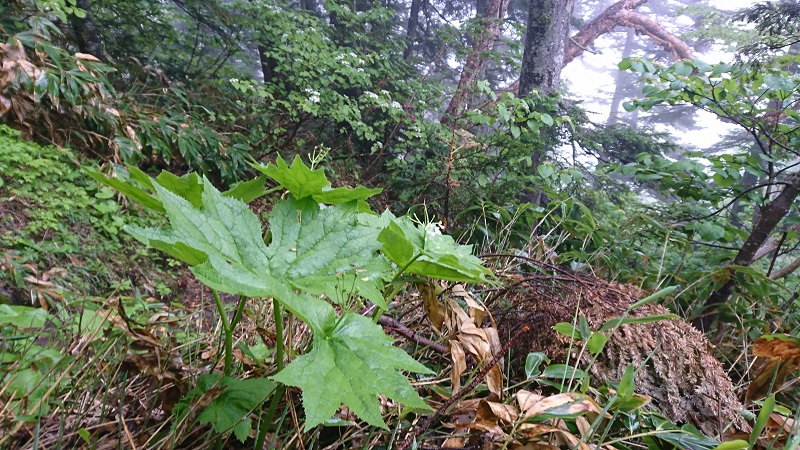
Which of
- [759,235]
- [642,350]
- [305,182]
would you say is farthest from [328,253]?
[759,235]

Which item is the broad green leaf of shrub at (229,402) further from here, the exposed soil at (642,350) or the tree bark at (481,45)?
the tree bark at (481,45)

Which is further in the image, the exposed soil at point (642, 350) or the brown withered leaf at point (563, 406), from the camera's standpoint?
the exposed soil at point (642, 350)

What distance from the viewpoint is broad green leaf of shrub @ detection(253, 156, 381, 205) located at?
2.52 feet

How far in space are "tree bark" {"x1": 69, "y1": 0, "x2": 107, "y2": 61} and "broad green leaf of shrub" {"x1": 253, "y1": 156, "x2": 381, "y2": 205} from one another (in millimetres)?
5812

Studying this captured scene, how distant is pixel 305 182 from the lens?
780mm

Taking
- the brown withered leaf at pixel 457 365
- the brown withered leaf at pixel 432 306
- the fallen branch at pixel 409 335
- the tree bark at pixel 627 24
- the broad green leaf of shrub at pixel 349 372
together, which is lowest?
the fallen branch at pixel 409 335

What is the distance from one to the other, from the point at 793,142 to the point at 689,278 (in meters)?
1.01

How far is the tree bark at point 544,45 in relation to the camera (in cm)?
476

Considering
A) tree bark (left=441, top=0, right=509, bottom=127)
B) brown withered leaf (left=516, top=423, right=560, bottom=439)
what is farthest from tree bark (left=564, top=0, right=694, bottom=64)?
brown withered leaf (left=516, top=423, right=560, bottom=439)

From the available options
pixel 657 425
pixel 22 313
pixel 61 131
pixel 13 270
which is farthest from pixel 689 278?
pixel 61 131

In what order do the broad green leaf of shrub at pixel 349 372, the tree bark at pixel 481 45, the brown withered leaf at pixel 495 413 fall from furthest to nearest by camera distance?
the tree bark at pixel 481 45, the brown withered leaf at pixel 495 413, the broad green leaf of shrub at pixel 349 372

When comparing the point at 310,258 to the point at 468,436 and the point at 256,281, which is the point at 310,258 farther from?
the point at 468,436

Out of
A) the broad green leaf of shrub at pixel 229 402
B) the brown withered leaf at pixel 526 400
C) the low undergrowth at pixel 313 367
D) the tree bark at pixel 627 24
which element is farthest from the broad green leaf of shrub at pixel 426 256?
the tree bark at pixel 627 24

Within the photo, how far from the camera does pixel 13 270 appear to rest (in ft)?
8.16
